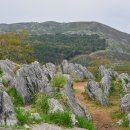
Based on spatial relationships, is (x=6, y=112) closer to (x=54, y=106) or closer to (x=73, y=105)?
(x=54, y=106)

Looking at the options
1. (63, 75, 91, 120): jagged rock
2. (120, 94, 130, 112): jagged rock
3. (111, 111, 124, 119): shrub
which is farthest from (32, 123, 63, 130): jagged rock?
(120, 94, 130, 112): jagged rock

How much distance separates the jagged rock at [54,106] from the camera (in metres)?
25.9

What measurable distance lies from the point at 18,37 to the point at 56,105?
294 ft

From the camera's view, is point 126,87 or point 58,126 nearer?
point 58,126

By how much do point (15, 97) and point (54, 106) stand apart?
5.31 meters

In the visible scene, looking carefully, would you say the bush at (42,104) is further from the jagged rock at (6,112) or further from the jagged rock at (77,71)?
the jagged rock at (77,71)

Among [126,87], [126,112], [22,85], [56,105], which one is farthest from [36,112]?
[126,87]

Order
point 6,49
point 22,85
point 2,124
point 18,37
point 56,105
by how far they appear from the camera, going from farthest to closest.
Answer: point 18,37
point 6,49
point 22,85
point 56,105
point 2,124

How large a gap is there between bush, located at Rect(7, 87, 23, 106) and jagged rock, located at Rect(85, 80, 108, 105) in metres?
10.9

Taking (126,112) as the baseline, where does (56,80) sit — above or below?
above

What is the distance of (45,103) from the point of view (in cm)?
2742

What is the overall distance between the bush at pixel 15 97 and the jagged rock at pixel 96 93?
1093 centimetres

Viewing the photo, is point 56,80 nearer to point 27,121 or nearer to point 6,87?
point 6,87

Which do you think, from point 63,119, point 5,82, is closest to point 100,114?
point 5,82
